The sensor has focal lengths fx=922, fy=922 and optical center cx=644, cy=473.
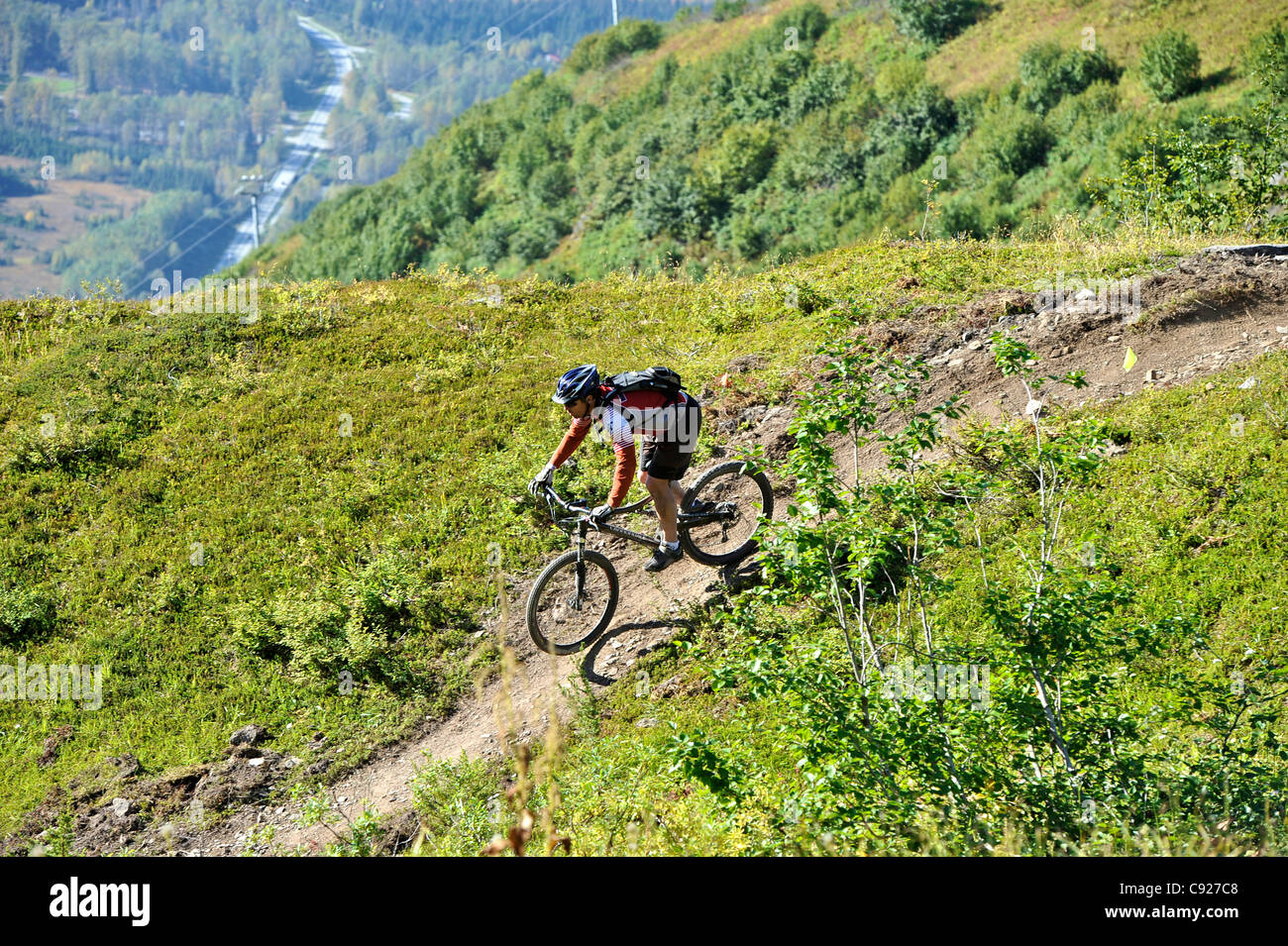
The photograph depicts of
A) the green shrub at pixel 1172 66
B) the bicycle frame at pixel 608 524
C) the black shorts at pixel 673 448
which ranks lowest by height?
the bicycle frame at pixel 608 524

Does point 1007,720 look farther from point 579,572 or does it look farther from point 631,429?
point 579,572

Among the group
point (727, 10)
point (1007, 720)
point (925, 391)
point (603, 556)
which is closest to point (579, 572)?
point (603, 556)

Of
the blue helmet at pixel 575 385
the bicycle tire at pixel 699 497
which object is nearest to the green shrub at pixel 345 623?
the bicycle tire at pixel 699 497

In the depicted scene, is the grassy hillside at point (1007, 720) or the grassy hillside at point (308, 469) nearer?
the grassy hillside at point (1007, 720)

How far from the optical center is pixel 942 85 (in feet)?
201

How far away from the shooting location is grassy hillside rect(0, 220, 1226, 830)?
9680mm

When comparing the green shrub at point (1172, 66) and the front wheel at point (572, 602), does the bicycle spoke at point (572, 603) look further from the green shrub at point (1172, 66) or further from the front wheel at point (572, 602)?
the green shrub at point (1172, 66)

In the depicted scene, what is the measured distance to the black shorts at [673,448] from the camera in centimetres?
898

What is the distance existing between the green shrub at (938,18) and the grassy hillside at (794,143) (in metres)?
1.09

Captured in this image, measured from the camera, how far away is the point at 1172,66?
4253cm

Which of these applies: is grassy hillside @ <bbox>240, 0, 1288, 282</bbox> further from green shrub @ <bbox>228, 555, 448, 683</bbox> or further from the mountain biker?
green shrub @ <bbox>228, 555, 448, 683</bbox>

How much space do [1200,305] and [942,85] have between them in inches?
2202
